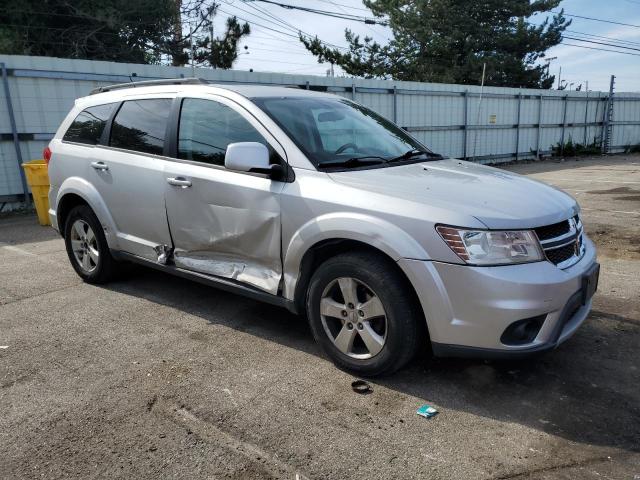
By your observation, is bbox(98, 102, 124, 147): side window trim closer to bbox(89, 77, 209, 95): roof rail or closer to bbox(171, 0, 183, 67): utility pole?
bbox(89, 77, 209, 95): roof rail

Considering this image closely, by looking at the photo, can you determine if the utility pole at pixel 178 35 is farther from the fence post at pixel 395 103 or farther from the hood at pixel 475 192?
the hood at pixel 475 192

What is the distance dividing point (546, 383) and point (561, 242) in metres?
0.86

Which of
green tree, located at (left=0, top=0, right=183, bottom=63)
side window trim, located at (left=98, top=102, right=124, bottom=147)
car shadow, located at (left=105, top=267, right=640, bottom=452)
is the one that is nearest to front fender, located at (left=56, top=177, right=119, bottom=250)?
side window trim, located at (left=98, top=102, right=124, bottom=147)

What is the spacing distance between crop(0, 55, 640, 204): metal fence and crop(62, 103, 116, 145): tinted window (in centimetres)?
491

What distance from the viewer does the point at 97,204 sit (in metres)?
4.74

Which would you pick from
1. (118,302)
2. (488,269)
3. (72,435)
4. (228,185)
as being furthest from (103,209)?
(488,269)

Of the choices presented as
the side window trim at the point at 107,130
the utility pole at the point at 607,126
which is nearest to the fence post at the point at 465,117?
the utility pole at the point at 607,126

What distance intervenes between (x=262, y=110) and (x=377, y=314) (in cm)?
164

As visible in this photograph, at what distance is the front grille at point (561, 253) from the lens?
9.80ft

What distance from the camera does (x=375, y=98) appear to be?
14570 mm

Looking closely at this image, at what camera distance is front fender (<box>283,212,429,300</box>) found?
9.64 ft

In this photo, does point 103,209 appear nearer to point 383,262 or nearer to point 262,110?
point 262,110

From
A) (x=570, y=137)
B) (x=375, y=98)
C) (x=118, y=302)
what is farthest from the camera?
(x=570, y=137)

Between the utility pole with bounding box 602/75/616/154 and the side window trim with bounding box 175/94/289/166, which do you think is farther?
the utility pole with bounding box 602/75/616/154
